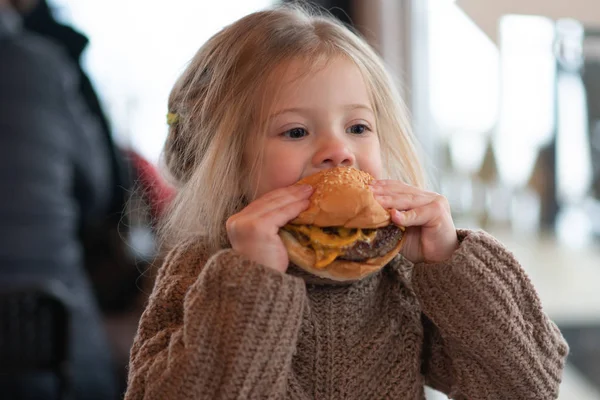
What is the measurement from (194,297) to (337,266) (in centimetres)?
20

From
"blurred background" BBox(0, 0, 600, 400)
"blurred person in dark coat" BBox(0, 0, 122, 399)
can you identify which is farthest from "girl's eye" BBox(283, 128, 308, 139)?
"blurred person in dark coat" BBox(0, 0, 122, 399)

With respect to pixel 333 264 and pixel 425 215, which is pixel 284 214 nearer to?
pixel 333 264

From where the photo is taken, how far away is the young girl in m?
0.96

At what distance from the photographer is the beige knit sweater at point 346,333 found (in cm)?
95

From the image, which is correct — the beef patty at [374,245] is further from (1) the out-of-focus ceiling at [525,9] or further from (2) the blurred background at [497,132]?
(2) the blurred background at [497,132]

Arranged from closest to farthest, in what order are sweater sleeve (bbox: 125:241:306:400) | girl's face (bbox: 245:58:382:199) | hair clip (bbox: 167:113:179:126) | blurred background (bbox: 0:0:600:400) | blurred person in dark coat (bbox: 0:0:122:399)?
sweater sleeve (bbox: 125:241:306:400), girl's face (bbox: 245:58:382:199), hair clip (bbox: 167:113:179:126), blurred background (bbox: 0:0:600:400), blurred person in dark coat (bbox: 0:0:122:399)

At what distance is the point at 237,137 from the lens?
1115 millimetres

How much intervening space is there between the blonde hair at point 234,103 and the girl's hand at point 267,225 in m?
0.12

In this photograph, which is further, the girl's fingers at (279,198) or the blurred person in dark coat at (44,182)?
the blurred person in dark coat at (44,182)

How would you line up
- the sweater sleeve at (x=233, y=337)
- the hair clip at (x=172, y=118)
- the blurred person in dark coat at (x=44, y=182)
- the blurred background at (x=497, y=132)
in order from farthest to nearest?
the blurred person in dark coat at (x=44, y=182)
the blurred background at (x=497, y=132)
the hair clip at (x=172, y=118)
the sweater sleeve at (x=233, y=337)

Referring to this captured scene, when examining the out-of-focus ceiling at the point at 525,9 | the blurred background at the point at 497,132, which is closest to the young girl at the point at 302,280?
the out-of-focus ceiling at the point at 525,9

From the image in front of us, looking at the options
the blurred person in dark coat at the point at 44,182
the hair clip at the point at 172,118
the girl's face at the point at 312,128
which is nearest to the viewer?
the girl's face at the point at 312,128

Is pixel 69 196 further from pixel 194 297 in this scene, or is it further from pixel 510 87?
pixel 194 297

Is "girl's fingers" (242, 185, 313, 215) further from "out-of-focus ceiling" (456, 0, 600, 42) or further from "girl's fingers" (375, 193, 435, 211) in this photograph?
"out-of-focus ceiling" (456, 0, 600, 42)
